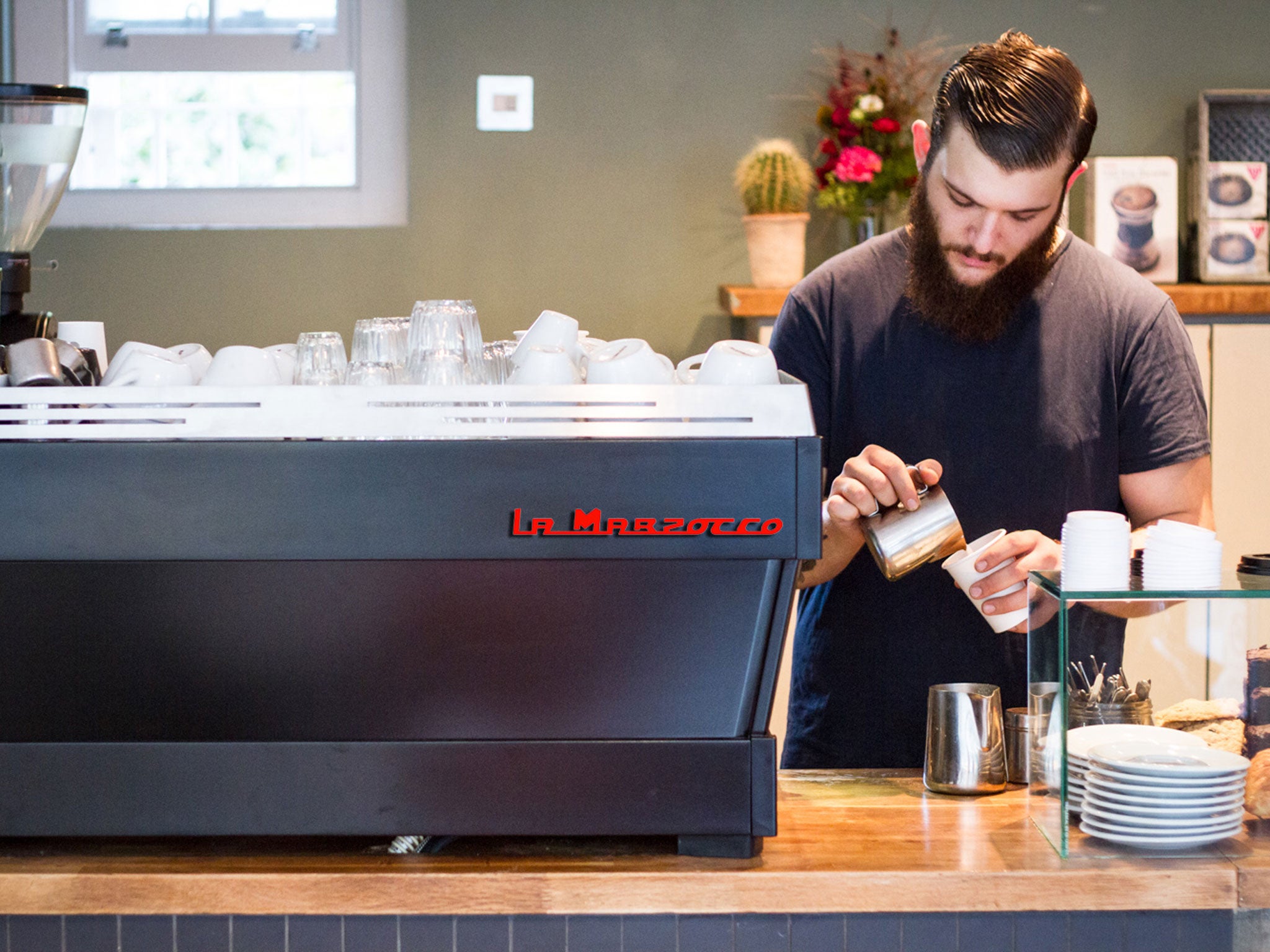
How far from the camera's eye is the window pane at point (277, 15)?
3.20 m

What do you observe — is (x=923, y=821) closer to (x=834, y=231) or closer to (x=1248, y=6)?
(x=834, y=231)

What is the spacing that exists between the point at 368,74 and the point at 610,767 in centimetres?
255

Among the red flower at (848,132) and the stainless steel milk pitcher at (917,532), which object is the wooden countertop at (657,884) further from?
the red flower at (848,132)

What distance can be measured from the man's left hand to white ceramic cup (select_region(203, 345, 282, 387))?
65 centimetres

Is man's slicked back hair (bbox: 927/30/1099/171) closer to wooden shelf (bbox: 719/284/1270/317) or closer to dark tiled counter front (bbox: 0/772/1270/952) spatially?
dark tiled counter front (bbox: 0/772/1270/952)

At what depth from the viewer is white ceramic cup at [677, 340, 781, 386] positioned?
101 centimetres

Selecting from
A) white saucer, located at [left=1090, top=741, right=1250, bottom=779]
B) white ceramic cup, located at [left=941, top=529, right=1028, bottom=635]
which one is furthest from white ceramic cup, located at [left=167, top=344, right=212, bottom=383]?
white saucer, located at [left=1090, top=741, right=1250, bottom=779]

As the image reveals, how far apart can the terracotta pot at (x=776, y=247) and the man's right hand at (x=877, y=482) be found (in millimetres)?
1804

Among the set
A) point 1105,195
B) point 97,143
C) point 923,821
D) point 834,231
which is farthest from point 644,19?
point 923,821

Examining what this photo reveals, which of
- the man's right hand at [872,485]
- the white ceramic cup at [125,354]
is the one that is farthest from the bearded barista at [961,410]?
the white ceramic cup at [125,354]

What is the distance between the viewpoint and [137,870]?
101cm

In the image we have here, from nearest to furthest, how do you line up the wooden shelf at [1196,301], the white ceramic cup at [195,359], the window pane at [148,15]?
1. the white ceramic cup at [195,359]
2. the wooden shelf at [1196,301]
3. the window pane at [148,15]

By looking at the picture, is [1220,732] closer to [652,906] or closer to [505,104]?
[652,906]

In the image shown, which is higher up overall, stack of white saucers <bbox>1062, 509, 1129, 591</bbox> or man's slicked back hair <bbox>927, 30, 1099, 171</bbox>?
man's slicked back hair <bbox>927, 30, 1099, 171</bbox>
